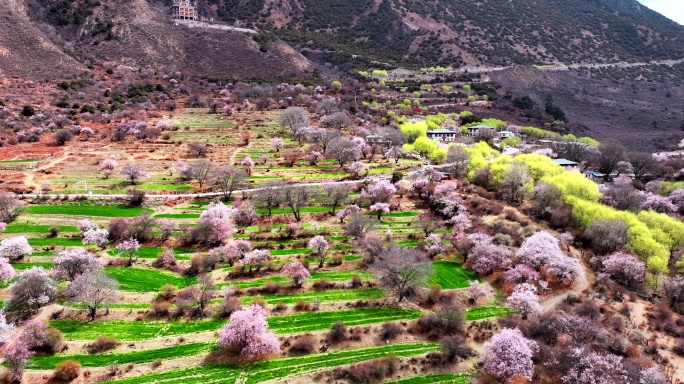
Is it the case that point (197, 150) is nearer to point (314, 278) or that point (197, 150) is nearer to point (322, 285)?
point (314, 278)

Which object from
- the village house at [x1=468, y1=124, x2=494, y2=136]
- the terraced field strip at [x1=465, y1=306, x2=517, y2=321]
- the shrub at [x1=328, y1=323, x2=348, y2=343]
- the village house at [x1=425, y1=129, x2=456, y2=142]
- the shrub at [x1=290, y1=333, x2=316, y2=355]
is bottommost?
the shrub at [x1=290, y1=333, x2=316, y2=355]

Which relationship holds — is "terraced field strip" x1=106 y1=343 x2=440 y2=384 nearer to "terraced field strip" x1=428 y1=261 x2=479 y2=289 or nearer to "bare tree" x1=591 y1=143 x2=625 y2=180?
"terraced field strip" x1=428 y1=261 x2=479 y2=289

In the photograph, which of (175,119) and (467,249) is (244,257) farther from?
(175,119)

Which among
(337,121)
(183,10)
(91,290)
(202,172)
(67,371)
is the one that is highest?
(183,10)

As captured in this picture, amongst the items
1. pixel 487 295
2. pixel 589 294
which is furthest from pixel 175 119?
pixel 589 294

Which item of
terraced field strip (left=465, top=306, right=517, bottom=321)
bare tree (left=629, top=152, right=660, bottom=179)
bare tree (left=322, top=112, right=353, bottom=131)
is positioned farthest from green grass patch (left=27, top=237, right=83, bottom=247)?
bare tree (left=629, top=152, right=660, bottom=179)

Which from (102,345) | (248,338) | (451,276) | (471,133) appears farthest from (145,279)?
(471,133)

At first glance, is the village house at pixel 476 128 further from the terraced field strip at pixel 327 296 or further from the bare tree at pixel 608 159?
the terraced field strip at pixel 327 296
